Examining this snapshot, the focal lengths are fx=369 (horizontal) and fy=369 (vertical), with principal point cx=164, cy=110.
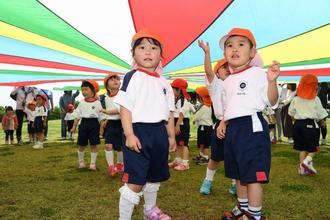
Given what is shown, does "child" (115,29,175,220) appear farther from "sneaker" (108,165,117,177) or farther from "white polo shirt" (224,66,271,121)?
"sneaker" (108,165,117,177)

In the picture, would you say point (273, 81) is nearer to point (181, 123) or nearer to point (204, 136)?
point (181, 123)

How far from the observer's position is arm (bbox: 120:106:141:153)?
2301mm

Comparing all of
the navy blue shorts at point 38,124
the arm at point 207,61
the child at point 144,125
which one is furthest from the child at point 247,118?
the navy blue shorts at point 38,124

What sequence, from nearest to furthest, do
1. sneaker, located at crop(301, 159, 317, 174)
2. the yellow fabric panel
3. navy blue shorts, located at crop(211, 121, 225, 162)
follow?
navy blue shorts, located at crop(211, 121, 225, 162) → the yellow fabric panel → sneaker, located at crop(301, 159, 317, 174)

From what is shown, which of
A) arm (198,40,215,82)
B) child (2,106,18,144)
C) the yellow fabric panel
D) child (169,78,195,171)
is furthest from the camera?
child (2,106,18,144)

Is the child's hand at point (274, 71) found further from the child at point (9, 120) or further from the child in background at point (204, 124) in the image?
the child at point (9, 120)

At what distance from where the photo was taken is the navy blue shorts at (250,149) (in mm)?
2369

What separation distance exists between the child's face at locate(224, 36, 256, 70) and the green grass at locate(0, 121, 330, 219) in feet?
3.97

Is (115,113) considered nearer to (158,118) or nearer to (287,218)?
(158,118)

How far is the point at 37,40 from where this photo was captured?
13.7 ft

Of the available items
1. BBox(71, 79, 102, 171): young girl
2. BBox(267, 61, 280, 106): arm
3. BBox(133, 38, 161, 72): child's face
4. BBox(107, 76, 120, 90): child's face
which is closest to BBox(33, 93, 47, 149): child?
BBox(71, 79, 102, 171): young girl

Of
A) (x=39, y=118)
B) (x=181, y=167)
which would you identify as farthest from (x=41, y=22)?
(x=39, y=118)

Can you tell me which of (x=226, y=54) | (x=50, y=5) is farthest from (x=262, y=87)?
(x=50, y=5)

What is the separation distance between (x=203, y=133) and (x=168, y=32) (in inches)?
84.9
